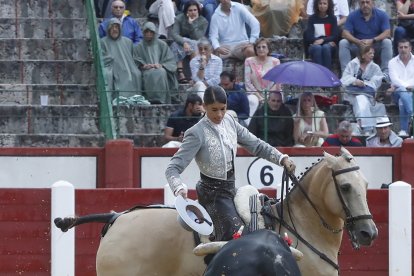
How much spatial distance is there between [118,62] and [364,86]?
2535mm

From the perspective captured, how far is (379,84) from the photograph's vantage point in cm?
1486

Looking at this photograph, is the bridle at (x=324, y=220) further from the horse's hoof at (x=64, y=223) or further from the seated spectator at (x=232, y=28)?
the seated spectator at (x=232, y=28)

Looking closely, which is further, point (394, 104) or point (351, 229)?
point (394, 104)

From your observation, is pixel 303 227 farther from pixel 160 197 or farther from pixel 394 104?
pixel 394 104

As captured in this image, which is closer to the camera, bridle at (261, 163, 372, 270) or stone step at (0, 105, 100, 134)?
bridle at (261, 163, 372, 270)

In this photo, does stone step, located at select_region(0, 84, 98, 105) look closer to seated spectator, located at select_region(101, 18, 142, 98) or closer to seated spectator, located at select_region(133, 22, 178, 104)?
seated spectator, located at select_region(101, 18, 142, 98)

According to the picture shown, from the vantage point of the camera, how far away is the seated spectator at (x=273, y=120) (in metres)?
14.1

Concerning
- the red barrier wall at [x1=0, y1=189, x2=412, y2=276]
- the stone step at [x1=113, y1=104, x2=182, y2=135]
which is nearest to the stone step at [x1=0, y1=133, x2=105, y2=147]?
the stone step at [x1=113, y1=104, x2=182, y2=135]

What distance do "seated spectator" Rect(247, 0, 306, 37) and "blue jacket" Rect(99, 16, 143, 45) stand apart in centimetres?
141

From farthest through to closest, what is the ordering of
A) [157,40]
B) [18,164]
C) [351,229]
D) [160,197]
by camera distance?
1. [157,40]
2. [18,164]
3. [160,197]
4. [351,229]

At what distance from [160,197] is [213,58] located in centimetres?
307

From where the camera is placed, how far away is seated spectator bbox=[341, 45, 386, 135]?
574 inches

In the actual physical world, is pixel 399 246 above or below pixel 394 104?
below

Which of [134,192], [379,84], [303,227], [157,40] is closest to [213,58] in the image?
[157,40]
